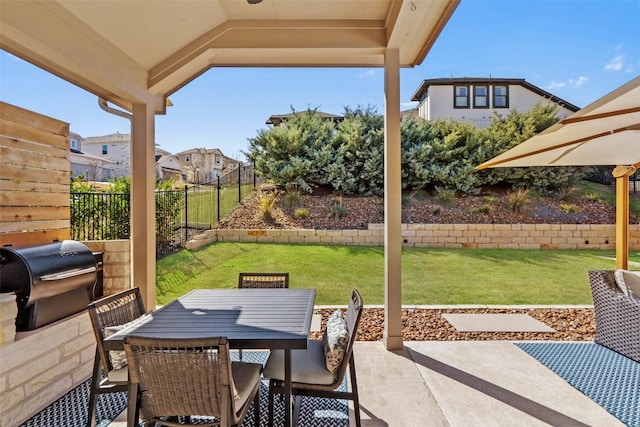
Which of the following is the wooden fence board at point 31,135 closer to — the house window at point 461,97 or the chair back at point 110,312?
the chair back at point 110,312

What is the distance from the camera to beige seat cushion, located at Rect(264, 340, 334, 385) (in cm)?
204

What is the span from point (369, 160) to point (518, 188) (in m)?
4.33

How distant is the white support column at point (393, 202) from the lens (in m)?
3.50

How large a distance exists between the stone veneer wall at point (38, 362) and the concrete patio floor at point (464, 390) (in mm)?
668

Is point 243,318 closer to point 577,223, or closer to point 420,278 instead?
point 420,278

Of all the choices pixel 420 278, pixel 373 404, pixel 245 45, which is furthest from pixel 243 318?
pixel 420 278

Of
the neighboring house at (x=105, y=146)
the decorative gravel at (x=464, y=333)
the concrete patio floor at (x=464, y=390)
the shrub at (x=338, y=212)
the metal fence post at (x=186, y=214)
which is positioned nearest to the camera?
the concrete patio floor at (x=464, y=390)

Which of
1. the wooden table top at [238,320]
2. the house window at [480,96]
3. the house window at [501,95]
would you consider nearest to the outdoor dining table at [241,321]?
the wooden table top at [238,320]

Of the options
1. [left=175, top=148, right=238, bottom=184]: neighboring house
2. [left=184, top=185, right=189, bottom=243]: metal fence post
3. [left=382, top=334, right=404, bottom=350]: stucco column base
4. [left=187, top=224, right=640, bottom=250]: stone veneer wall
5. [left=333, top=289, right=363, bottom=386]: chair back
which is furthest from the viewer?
[left=175, top=148, right=238, bottom=184]: neighboring house

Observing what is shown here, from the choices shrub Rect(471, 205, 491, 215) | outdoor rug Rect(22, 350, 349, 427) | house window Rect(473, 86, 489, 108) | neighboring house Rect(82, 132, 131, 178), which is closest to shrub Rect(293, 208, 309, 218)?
shrub Rect(471, 205, 491, 215)

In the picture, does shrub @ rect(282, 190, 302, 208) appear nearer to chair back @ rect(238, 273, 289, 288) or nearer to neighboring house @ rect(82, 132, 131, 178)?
chair back @ rect(238, 273, 289, 288)

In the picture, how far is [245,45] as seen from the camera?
348 centimetres

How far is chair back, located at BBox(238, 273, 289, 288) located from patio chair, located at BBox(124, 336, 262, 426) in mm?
1530

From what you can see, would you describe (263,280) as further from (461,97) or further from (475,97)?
(475,97)
